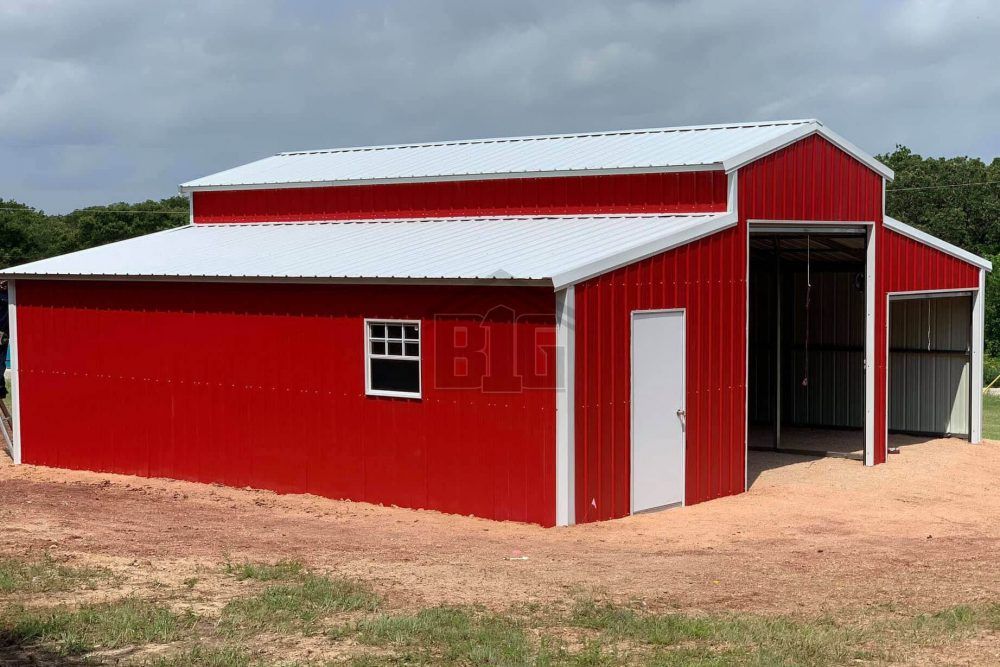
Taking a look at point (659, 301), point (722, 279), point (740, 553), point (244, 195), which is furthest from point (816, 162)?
point (244, 195)

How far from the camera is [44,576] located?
1168 centimetres


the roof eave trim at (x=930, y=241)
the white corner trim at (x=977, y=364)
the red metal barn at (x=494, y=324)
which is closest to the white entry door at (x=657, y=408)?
the red metal barn at (x=494, y=324)

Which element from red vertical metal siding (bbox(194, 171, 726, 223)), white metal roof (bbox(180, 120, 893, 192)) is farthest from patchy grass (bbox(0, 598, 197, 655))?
white metal roof (bbox(180, 120, 893, 192))

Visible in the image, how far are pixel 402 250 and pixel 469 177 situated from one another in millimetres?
2804

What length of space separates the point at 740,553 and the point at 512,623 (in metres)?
4.15

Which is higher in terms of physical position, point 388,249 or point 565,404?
point 388,249

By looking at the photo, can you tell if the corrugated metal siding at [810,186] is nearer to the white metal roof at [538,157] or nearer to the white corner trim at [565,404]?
the white metal roof at [538,157]

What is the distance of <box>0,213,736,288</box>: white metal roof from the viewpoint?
1552 centimetres

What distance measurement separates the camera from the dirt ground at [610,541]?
11.6 meters

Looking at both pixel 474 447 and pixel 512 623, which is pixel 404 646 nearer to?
pixel 512 623

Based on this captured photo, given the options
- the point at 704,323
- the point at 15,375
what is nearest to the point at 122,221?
the point at 15,375

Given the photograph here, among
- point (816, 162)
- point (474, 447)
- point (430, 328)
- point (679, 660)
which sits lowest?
point (679, 660)

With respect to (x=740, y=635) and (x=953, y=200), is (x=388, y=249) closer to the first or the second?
(x=740, y=635)

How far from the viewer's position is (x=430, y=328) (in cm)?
1597
